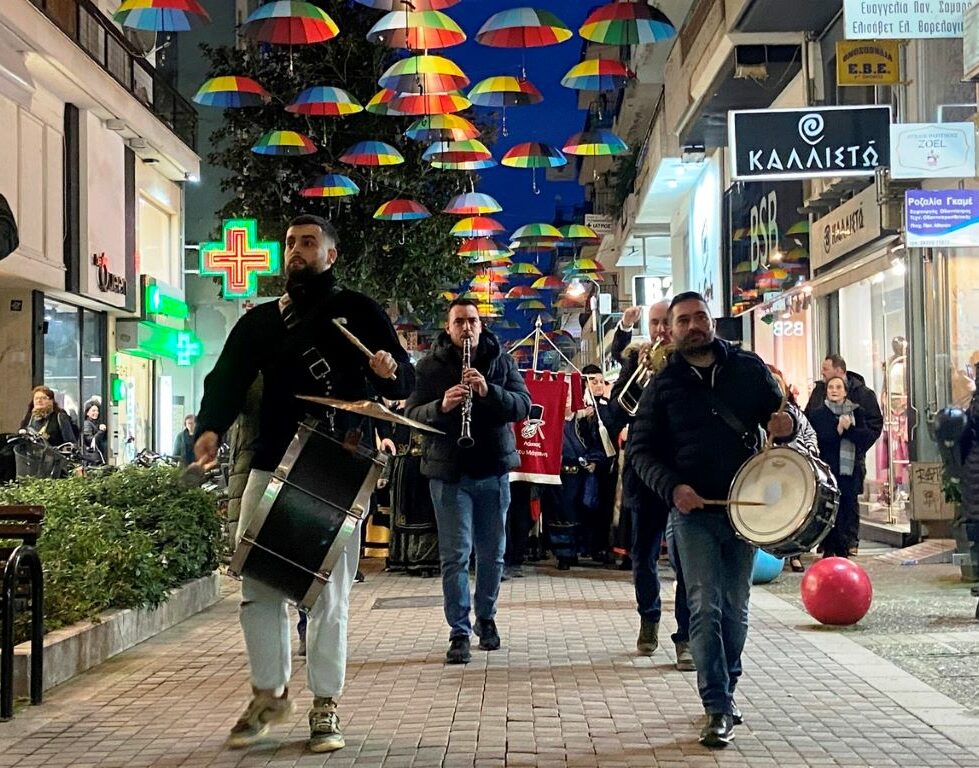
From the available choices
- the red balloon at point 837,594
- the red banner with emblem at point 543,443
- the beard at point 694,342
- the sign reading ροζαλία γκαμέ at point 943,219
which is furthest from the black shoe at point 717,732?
the sign reading ροζαλία γκαμέ at point 943,219

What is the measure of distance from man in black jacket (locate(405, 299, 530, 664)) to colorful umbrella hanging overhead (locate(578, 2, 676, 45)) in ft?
22.8

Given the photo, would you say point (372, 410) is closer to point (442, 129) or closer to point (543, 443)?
point (543, 443)

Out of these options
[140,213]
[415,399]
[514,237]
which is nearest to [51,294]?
[140,213]

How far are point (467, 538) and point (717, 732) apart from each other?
2780 mm

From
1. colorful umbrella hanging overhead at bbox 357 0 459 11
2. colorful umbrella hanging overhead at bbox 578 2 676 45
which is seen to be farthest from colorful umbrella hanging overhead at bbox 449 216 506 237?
colorful umbrella hanging overhead at bbox 578 2 676 45

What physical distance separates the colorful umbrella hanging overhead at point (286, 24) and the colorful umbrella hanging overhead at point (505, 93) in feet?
12.9

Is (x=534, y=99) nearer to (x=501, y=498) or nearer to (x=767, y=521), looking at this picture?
(x=501, y=498)

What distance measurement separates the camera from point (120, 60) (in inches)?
1104

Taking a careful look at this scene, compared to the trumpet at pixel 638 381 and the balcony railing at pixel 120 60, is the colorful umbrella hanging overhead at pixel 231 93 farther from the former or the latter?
the trumpet at pixel 638 381

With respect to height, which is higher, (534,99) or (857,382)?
(534,99)

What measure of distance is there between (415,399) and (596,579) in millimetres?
4873

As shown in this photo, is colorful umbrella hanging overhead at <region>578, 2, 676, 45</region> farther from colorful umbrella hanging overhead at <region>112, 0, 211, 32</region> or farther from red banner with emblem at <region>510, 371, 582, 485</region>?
colorful umbrella hanging overhead at <region>112, 0, 211, 32</region>

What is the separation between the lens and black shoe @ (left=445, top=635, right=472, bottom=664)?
26.6ft

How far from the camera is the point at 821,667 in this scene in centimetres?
792
